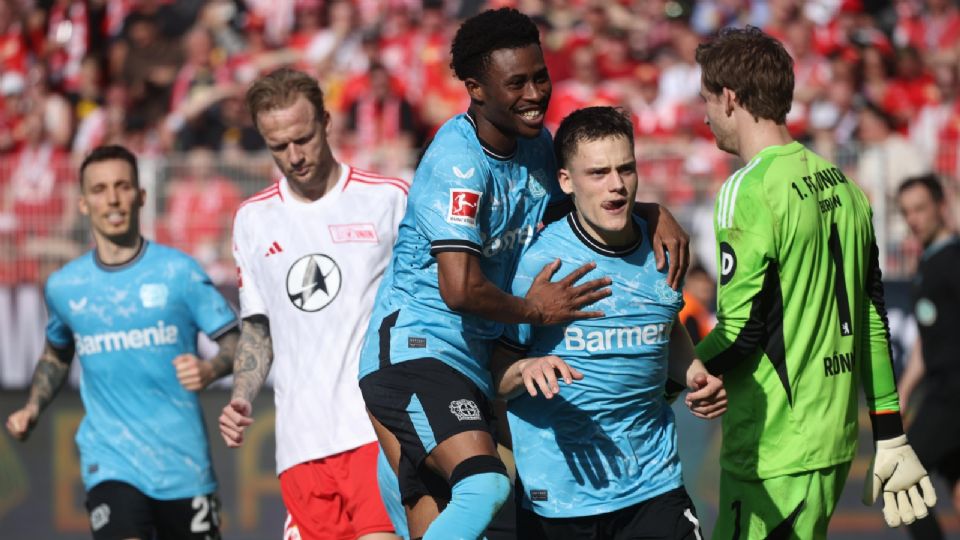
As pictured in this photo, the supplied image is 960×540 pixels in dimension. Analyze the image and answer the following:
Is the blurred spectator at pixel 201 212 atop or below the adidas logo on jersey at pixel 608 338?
atop

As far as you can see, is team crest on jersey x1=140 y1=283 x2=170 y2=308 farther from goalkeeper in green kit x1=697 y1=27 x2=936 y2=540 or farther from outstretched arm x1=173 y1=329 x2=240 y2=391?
goalkeeper in green kit x1=697 y1=27 x2=936 y2=540

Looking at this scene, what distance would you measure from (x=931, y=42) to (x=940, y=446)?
7.68 m

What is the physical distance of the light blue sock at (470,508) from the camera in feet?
15.4

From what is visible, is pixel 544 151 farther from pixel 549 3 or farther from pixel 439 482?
pixel 549 3

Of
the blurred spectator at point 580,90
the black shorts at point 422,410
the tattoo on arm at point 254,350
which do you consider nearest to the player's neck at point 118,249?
the tattoo on arm at point 254,350

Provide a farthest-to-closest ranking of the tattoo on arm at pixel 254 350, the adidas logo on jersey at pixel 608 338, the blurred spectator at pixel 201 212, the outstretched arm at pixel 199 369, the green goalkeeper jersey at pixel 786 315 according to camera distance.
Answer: the blurred spectator at pixel 201 212
the outstretched arm at pixel 199 369
the tattoo on arm at pixel 254 350
the adidas logo on jersey at pixel 608 338
the green goalkeeper jersey at pixel 786 315

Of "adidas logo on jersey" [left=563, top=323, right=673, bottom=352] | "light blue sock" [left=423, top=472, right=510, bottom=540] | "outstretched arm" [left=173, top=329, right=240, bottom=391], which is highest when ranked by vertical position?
"adidas logo on jersey" [left=563, top=323, right=673, bottom=352]

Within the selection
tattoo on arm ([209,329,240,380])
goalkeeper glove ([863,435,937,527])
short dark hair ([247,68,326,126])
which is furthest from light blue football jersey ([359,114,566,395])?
tattoo on arm ([209,329,240,380])

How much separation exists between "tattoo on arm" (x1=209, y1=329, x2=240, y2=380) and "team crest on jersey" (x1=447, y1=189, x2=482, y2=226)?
239cm

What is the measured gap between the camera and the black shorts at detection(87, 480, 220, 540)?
7020 mm

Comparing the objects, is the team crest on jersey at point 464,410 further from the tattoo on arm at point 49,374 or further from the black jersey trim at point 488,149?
the tattoo on arm at point 49,374

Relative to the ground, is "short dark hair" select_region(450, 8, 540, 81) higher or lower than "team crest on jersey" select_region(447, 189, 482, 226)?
higher

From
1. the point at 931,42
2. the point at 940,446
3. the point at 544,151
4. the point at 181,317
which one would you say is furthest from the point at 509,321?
the point at 931,42

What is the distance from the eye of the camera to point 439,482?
5195 millimetres
